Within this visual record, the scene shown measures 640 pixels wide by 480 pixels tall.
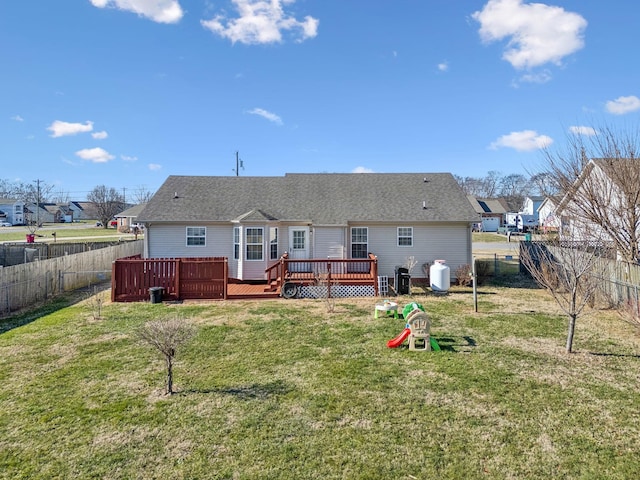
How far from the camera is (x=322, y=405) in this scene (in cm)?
525

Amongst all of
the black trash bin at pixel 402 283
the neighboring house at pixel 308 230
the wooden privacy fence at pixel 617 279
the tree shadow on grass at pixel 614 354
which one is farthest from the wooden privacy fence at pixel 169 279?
the wooden privacy fence at pixel 617 279

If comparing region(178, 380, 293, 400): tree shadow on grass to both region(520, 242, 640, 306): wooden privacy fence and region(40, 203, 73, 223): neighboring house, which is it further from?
region(40, 203, 73, 223): neighboring house

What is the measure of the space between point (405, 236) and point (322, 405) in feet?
39.6

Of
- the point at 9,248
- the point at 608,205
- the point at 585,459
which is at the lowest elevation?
the point at 585,459

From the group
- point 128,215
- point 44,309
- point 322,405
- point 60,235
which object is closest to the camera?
point 322,405

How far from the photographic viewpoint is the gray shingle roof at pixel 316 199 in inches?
635

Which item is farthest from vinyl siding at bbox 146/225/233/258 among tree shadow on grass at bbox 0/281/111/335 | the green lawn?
the green lawn

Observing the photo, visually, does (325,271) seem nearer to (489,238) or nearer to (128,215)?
(489,238)

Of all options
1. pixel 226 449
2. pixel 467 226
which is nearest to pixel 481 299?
pixel 467 226

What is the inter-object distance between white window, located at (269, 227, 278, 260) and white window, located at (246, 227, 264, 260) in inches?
16.9

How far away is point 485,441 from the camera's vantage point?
4.39 m

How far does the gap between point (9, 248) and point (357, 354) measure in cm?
2324

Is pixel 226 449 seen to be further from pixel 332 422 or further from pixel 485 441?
pixel 485 441

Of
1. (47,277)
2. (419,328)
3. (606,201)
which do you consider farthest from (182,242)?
(606,201)
